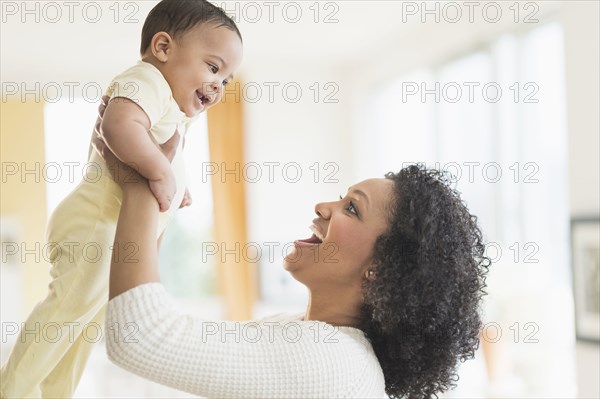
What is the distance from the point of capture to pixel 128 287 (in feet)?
4.00

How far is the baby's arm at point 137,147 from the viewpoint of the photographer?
1283 mm

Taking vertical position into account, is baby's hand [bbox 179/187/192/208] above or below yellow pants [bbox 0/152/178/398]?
above

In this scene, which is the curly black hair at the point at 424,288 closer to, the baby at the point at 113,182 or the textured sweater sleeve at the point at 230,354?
the textured sweater sleeve at the point at 230,354

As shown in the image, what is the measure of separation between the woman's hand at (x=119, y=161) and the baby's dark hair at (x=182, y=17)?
218 mm

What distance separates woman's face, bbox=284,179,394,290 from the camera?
1.53 metres

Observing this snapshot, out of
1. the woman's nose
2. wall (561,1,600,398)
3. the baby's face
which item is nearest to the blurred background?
wall (561,1,600,398)

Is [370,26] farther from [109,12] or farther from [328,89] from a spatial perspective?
[109,12]

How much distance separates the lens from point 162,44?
1.52m

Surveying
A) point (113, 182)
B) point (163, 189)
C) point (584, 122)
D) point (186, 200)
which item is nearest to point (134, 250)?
point (163, 189)

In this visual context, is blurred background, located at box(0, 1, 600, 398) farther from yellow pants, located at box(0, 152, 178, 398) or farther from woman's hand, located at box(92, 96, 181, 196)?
woman's hand, located at box(92, 96, 181, 196)

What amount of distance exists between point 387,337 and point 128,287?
2.01ft

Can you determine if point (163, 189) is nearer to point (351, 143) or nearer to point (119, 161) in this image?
point (119, 161)

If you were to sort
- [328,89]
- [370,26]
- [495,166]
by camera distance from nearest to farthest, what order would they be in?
[495,166] → [370,26] → [328,89]

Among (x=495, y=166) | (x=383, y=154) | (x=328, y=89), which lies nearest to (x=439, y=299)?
(x=495, y=166)
